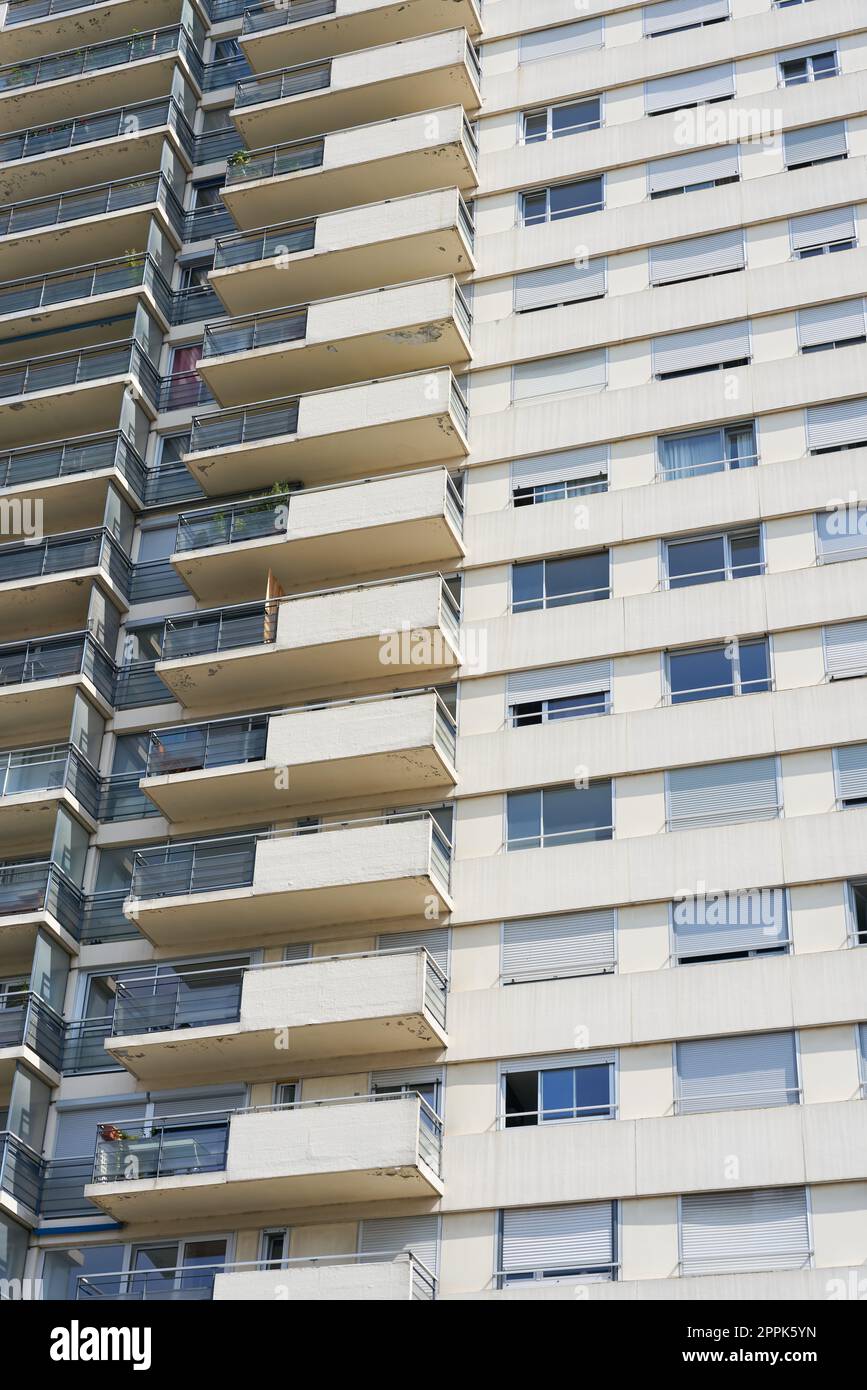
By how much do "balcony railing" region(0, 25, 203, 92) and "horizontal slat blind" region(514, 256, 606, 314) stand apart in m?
12.1

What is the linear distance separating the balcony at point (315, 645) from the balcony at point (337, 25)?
15.1m

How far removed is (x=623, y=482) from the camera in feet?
100

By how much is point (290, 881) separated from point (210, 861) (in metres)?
1.87

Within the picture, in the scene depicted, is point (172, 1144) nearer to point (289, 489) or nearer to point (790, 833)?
point (790, 833)

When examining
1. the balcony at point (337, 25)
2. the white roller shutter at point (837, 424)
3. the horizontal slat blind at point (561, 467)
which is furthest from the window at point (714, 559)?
the balcony at point (337, 25)

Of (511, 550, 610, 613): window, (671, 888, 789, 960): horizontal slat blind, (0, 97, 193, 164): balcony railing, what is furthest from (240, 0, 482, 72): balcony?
(671, 888, 789, 960): horizontal slat blind

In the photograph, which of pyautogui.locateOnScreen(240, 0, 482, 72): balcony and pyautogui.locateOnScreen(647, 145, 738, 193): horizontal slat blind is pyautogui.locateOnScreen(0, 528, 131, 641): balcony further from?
pyautogui.locateOnScreen(240, 0, 482, 72): balcony

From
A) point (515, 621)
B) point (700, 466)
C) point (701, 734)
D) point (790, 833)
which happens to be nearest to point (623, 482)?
point (700, 466)

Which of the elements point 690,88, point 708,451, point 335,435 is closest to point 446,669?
point 335,435

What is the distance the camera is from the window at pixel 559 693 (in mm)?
28516

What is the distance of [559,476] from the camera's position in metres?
31.1

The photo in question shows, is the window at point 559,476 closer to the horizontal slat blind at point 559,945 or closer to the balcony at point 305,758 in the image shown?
the balcony at point 305,758

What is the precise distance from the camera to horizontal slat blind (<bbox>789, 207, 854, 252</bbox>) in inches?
1258

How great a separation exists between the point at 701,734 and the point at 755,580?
295cm
